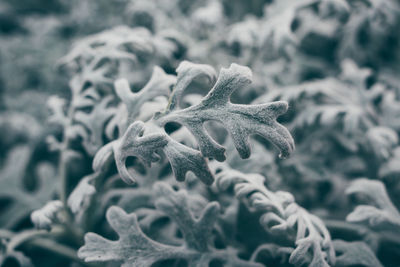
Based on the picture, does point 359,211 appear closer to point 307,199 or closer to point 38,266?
point 307,199

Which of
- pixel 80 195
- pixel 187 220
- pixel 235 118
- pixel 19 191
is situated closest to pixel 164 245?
pixel 187 220

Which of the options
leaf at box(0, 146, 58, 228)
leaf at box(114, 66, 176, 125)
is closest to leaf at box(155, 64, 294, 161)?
leaf at box(114, 66, 176, 125)

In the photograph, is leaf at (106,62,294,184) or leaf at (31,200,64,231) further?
leaf at (31,200,64,231)

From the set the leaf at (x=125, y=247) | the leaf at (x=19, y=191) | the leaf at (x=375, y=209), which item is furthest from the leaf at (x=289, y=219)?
the leaf at (x=19, y=191)

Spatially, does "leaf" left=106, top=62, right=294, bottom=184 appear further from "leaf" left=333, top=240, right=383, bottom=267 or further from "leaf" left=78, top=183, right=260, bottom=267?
"leaf" left=333, top=240, right=383, bottom=267

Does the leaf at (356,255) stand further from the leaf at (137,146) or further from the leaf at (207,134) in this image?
the leaf at (137,146)

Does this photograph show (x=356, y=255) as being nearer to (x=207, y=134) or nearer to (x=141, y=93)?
(x=207, y=134)

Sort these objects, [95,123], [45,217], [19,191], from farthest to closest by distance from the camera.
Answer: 1. [19,191]
2. [95,123]
3. [45,217]
